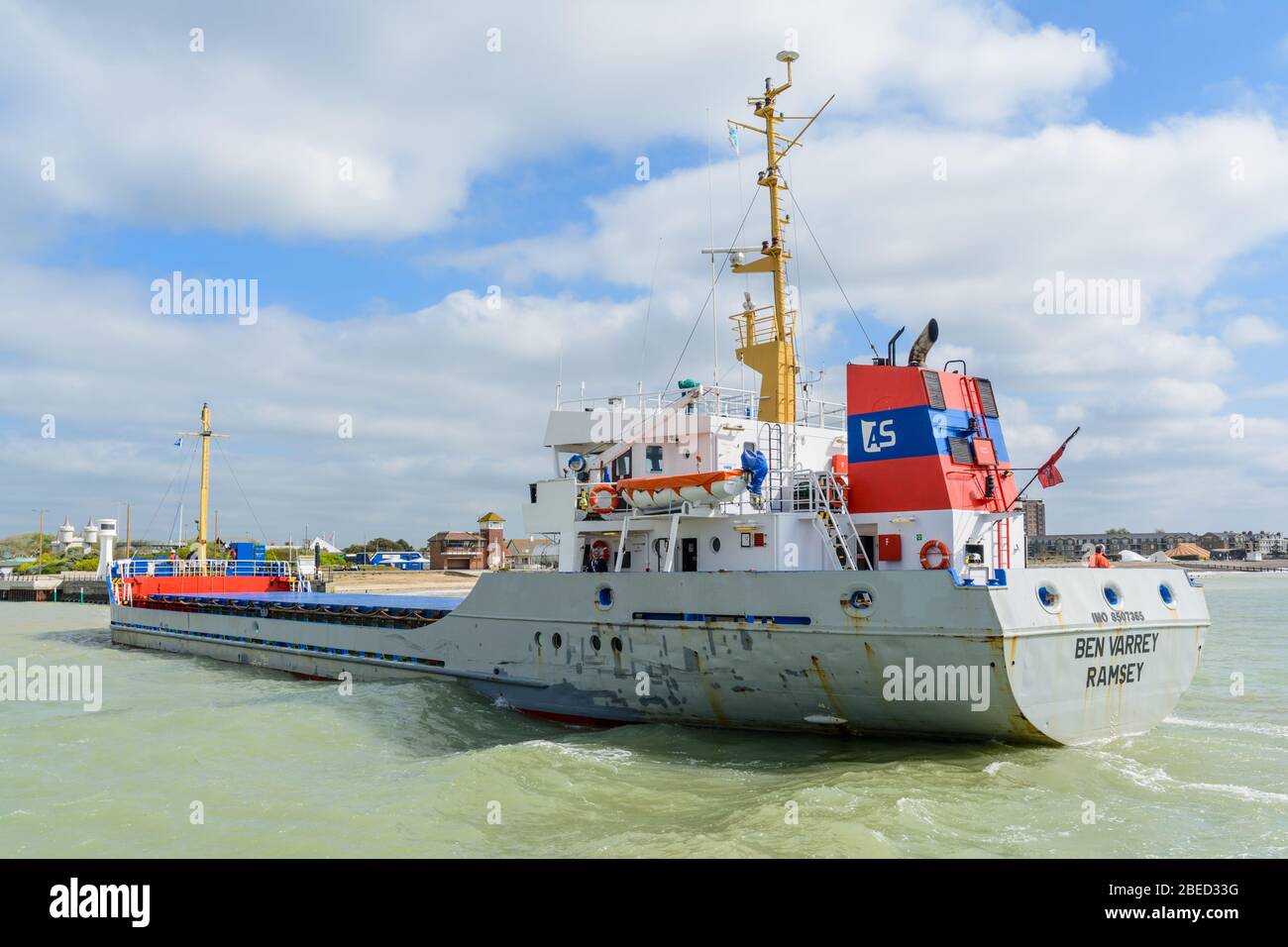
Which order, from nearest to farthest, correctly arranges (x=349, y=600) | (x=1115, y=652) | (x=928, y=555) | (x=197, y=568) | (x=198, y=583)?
(x=1115, y=652) < (x=928, y=555) < (x=349, y=600) < (x=198, y=583) < (x=197, y=568)

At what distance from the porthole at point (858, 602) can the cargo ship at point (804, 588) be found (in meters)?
0.02

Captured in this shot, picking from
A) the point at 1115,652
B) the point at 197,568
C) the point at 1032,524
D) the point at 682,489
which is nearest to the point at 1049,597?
the point at 1115,652

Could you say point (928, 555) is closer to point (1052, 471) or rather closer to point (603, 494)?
point (1052, 471)

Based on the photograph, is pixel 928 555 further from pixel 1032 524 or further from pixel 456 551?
pixel 456 551

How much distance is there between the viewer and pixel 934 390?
11609 mm

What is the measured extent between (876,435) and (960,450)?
1126mm

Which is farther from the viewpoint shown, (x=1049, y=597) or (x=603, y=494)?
(x=603, y=494)

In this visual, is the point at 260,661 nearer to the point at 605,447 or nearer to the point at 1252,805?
the point at 605,447

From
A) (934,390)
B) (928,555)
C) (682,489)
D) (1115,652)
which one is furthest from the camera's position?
(682,489)

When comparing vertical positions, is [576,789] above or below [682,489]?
below

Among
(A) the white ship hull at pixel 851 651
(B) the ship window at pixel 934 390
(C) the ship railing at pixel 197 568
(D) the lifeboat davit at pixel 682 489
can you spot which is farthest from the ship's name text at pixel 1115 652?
(C) the ship railing at pixel 197 568

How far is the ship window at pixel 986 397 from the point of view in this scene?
40.4ft
